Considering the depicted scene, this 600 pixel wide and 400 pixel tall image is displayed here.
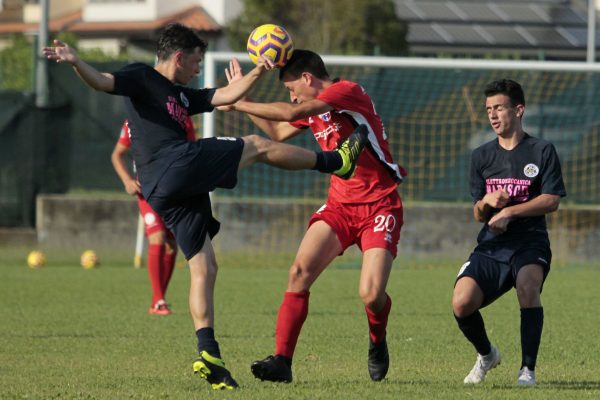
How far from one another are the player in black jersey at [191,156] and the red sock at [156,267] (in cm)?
444

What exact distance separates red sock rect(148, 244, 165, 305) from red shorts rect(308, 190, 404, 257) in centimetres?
420

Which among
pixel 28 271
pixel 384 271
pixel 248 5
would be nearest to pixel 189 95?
pixel 384 271

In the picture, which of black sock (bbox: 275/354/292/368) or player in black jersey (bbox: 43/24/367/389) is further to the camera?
black sock (bbox: 275/354/292/368)

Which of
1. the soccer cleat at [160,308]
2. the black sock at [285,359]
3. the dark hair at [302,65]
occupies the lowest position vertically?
the soccer cleat at [160,308]

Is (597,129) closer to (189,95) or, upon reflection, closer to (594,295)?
(594,295)

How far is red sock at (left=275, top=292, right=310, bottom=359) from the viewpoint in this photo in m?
7.63

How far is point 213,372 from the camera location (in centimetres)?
714

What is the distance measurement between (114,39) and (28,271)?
24311 millimetres

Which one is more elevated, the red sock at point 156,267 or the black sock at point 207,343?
the black sock at point 207,343

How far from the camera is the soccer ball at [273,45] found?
787 cm

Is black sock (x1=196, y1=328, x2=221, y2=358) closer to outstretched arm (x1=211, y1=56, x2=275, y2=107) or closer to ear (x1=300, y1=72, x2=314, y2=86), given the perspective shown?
outstretched arm (x1=211, y1=56, x2=275, y2=107)

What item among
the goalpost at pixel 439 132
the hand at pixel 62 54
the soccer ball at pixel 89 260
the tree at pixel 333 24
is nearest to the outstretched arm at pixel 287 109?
the hand at pixel 62 54

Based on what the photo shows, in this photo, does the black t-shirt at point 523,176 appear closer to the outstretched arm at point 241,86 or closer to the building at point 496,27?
the outstretched arm at point 241,86

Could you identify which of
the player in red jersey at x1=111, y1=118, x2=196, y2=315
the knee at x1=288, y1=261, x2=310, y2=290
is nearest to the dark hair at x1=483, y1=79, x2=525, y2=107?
the knee at x1=288, y1=261, x2=310, y2=290
